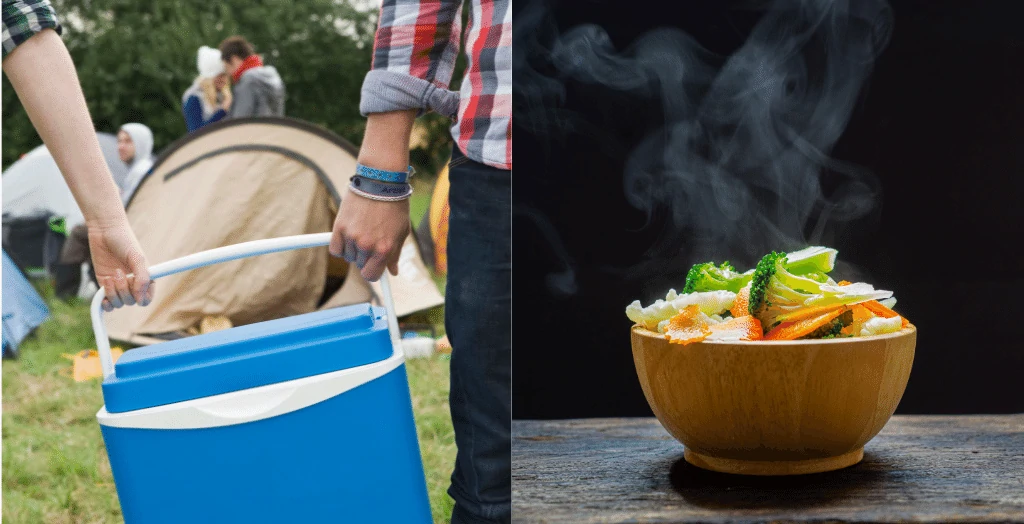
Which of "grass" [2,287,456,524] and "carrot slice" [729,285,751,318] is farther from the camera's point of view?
"grass" [2,287,456,524]

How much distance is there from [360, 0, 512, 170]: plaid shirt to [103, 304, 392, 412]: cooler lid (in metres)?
0.22

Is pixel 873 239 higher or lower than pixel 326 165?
higher

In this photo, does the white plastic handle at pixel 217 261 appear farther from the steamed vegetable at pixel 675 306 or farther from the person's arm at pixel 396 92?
the steamed vegetable at pixel 675 306

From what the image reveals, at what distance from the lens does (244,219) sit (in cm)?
345

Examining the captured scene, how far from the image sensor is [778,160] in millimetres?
667

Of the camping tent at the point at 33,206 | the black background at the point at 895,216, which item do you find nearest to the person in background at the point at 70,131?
the black background at the point at 895,216

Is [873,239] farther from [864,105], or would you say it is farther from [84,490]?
[84,490]

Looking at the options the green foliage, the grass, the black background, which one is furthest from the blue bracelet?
the green foliage

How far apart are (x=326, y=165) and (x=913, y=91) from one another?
3059 millimetres

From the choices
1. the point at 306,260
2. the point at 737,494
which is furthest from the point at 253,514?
the point at 306,260

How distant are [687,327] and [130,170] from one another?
14.8 feet

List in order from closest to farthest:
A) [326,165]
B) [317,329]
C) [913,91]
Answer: [913,91], [317,329], [326,165]

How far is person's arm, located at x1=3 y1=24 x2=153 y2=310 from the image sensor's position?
3.63 ft

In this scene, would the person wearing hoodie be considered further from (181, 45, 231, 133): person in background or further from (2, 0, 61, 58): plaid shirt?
(2, 0, 61, 58): plaid shirt
